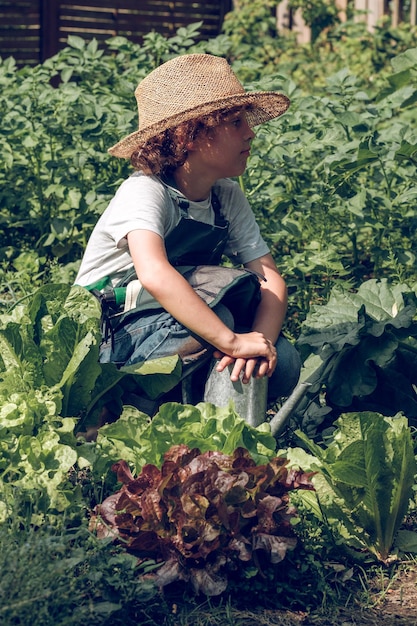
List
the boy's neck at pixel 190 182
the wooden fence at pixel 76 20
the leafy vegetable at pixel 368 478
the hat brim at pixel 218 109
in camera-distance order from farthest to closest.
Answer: the wooden fence at pixel 76 20
the boy's neck at pixel 190 182
the hat brim at pixel 218 109
the leafy vegetable at pixel 368 478

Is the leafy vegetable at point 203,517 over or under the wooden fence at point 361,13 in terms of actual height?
over

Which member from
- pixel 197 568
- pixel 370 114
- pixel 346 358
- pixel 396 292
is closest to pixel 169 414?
pixel 197 568

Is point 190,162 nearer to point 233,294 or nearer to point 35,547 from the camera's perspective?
point 233,294

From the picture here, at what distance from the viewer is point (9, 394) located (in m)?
2.82

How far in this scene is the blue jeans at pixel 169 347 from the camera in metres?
3.02

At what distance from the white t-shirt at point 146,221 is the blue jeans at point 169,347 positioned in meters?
0.22

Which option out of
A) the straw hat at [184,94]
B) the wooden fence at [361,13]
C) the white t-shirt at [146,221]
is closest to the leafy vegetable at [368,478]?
the white t-shirt at [146,221]

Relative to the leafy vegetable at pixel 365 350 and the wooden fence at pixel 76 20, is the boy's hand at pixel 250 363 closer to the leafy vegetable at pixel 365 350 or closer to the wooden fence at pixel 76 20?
the leafy vegetable at pixel 365 350

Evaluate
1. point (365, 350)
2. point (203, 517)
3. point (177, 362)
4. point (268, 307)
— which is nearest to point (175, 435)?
point (203, 517)

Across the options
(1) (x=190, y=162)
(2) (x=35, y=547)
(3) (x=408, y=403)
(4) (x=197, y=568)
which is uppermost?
(1) (x=190, y=162)

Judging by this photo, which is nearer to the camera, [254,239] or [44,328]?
[44,328]

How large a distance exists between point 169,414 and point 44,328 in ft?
1.67

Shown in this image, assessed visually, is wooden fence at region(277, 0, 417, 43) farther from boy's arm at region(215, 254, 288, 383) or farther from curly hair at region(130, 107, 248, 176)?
curly hair at region(130, 107, 248, 176)

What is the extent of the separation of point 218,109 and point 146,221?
446mm
